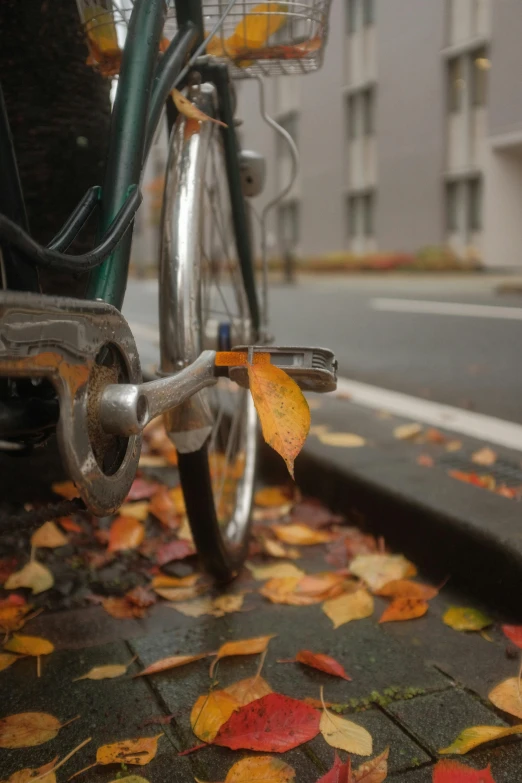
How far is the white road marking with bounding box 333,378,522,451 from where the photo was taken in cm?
281

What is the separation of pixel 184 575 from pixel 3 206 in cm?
97

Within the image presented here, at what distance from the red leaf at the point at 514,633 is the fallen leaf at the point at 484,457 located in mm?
986

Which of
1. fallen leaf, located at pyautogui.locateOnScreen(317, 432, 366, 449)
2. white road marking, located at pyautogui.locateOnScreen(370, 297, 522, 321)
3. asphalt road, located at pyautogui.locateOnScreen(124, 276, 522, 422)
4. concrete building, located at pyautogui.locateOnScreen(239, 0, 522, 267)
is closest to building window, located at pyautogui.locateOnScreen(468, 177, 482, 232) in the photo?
concrete building, located at pyautogui.locateOnScreen(239, 0, 522, 267)

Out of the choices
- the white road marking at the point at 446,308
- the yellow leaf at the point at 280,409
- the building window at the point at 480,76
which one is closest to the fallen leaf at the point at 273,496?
the yellow leaf at the point at 280,409

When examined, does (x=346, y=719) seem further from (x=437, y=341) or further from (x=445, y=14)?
(x=445, y=14)

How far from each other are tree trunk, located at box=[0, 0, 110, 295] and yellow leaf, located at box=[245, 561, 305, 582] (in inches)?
30.6

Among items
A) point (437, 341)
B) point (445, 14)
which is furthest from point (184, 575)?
point (445, 14)

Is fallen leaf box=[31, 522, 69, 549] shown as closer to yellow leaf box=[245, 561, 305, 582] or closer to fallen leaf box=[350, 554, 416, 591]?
yellow leaf box=[245, 561, 305, 582]

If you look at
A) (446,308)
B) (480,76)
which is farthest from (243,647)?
(480,76)

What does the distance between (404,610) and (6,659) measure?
0.78 meters

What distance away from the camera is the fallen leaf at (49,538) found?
73.6 inches

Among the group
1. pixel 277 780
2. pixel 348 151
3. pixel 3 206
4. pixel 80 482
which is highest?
pixel 348 151

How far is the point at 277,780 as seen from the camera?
1.10 metres

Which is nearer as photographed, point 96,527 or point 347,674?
point 347,674
